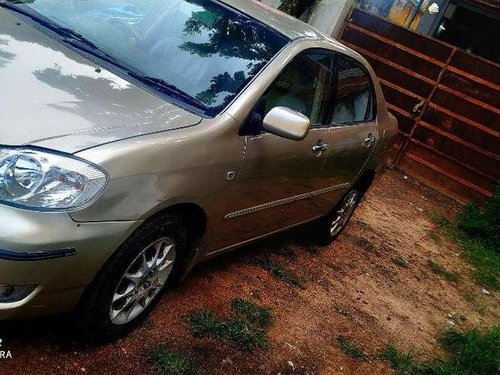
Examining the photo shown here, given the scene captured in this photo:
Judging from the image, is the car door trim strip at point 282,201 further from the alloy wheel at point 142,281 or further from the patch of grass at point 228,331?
the patch of grass at point 228,331

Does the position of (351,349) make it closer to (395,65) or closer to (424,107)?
(424,107)

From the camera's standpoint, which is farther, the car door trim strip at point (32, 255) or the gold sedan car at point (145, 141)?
the gold sedan car at point (145, 141)

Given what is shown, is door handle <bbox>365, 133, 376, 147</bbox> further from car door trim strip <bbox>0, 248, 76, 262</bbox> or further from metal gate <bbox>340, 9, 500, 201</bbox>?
metal gate <bbox>340, 9, 500, 201</bbox>

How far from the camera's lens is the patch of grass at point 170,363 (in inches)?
112

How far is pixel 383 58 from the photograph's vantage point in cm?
989

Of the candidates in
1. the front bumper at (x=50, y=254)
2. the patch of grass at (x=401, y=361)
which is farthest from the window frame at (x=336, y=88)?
the front bumper at (x=50, y=254)

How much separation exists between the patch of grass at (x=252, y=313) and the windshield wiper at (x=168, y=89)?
1.38 metres

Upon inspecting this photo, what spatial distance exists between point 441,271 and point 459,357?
191 cm

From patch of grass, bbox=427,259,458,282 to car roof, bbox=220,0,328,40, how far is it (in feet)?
10.3

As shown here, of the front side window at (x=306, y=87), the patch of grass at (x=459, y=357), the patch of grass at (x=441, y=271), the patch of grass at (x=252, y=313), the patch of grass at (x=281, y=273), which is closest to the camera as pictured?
the front side window at (x=306, y=87)

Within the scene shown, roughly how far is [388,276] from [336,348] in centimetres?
178

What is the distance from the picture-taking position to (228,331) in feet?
11.0

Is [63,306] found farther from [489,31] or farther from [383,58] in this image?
[489,31]

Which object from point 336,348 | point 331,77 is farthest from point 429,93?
point 336,348
